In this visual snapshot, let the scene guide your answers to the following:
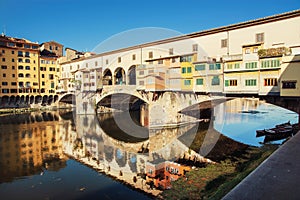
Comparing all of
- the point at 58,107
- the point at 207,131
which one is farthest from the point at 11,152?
the point at 58,107

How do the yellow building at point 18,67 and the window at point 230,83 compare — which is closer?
the window at point 230,83

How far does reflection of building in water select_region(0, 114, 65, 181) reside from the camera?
15213mm

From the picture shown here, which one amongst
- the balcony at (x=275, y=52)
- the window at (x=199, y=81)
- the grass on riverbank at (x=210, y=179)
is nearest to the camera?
the grass on riverbank at (x=210, y=179)

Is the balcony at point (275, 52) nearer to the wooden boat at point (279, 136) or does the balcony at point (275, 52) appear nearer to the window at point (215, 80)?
the window at point (215, 80)

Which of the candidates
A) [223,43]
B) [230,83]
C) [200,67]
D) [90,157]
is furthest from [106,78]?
[230,83]

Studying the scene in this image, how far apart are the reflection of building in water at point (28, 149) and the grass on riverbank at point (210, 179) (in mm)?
9938

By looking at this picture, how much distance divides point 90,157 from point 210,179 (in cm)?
1087

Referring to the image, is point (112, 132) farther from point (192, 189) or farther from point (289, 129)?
point (289, 129)

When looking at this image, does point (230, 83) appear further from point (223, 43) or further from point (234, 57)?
point (223, 43)

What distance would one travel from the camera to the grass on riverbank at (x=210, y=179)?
984cm

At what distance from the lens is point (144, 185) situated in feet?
40.4

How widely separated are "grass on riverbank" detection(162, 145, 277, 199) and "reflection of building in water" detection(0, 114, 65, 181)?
32.6 feet

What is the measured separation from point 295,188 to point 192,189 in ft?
22.0

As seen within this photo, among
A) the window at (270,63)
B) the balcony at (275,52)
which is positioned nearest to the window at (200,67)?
the balcony at (275,52)
